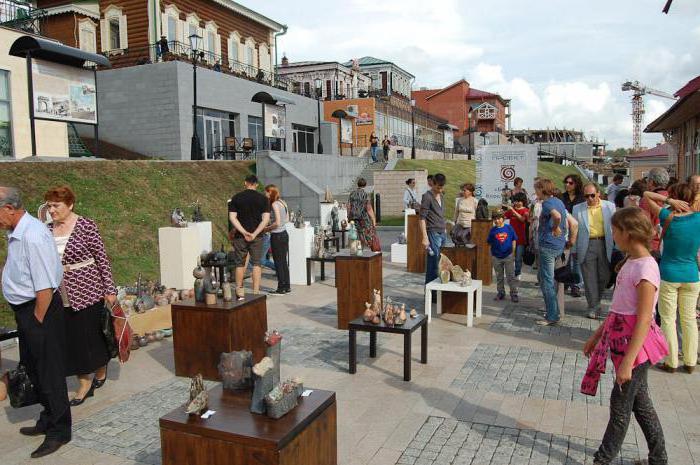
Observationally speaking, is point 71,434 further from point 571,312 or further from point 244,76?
point 244,76

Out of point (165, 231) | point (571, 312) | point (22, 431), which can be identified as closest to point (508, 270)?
point (571, 312)

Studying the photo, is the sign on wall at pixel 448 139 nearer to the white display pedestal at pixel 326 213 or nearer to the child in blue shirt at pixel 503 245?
the white display pedestal at pixel 326 213

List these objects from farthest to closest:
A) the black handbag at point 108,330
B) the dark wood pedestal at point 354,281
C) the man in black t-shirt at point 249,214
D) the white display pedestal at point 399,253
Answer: the white display pedestal at point 399,253
the man in black t-shirt at point 249,214
the dark wood pedestal at point 354,281
the black handbag at point 108,330

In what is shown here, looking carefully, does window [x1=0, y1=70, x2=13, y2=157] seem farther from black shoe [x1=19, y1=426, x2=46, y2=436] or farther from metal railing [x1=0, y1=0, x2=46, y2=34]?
black shoe [x1=19, y1=426, x2=46, y2=436]

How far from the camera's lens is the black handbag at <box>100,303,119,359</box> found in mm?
5207

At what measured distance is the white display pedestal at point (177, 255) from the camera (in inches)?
411

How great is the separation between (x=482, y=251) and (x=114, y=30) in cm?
2428

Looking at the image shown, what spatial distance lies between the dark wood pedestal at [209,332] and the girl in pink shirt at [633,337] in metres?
3.36

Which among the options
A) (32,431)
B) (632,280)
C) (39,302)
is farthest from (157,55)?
(632,280)

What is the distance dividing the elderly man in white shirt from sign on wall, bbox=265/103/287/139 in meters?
19.2

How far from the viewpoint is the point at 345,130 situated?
3509cm

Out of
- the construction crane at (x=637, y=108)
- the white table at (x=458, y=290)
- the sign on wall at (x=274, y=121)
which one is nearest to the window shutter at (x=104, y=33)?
the sign on wall at (x=274, y=121)

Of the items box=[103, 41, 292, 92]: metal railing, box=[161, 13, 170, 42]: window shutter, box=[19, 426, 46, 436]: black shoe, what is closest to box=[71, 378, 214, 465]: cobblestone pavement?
box=[19, 426, 46, 436]: black shoe

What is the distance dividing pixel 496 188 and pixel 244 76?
1864cm
